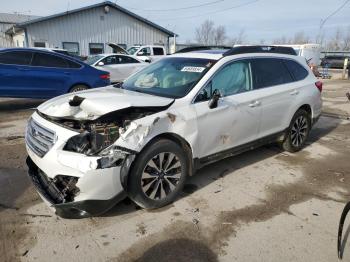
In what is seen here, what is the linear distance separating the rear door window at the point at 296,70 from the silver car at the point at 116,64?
8968 millimetres

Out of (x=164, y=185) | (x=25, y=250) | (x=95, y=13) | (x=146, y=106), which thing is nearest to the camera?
(x=25, y=250)

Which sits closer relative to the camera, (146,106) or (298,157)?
(146,106)

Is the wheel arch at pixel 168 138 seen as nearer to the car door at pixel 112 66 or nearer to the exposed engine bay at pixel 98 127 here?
the exposed engine bay at pixel 98 127

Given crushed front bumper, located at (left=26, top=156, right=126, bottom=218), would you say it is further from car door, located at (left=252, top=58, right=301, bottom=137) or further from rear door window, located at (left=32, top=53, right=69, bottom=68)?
rear door window, located at (left=32, top=53, right=69, bottom=68)

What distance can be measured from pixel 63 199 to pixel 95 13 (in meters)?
23.9

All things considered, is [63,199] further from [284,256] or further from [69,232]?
[284,256]

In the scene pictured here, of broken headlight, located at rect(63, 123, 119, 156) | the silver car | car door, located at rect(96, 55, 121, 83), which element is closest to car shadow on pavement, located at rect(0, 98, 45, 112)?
the silver car

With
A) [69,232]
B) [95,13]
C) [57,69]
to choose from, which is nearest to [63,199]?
[69,232]

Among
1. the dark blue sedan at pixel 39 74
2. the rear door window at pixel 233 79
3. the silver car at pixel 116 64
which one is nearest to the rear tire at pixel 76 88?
the dark blue sedan at pixel 39 74

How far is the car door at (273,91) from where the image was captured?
477cm

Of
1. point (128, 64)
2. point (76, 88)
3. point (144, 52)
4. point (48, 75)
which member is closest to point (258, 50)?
point (76, 88)

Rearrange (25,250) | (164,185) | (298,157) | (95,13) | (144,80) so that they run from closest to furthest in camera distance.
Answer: (25,250) → (164,185) → (144,80) → (298,157) → (95,13)

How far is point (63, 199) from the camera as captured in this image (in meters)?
3.09

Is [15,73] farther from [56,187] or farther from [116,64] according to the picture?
[56,187]
